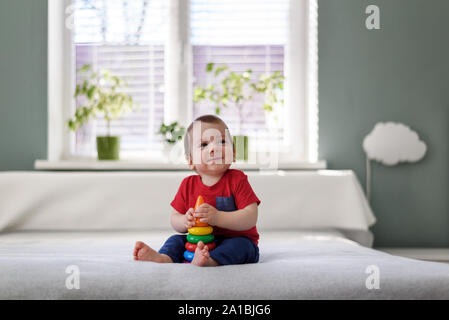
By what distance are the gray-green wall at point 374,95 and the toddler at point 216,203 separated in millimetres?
1152

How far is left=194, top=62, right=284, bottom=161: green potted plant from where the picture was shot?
227 cm

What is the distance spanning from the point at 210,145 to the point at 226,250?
249 mm

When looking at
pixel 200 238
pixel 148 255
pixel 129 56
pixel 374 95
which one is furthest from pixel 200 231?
pixel 129 56

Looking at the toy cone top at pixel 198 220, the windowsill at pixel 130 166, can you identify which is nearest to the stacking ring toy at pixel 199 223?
the toy cone top at pixel 198 220

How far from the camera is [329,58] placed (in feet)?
7.17

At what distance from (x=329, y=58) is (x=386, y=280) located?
58.7 inches

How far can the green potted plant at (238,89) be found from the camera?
7.44 feet

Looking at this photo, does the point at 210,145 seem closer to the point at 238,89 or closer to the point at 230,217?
the point at 230,217

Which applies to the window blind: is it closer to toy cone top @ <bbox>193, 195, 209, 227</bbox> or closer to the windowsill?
the windowsill

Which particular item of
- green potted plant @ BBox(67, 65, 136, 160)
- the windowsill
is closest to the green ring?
the windowsill

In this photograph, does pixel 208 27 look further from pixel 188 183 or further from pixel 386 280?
pixel 386 280

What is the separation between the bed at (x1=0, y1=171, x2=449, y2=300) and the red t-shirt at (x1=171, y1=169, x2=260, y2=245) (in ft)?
0.45

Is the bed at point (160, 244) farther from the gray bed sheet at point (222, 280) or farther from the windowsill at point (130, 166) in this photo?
the windowsill at point (130, 166)

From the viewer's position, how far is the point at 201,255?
0.97 m
